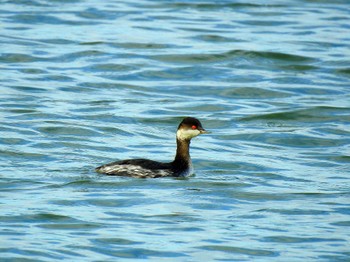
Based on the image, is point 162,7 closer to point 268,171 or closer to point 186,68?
point 186,68

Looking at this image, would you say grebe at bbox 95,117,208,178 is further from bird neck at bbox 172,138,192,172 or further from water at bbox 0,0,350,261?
water at bbox 0,0,350,261

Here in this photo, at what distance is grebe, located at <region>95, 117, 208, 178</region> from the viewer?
1495cm

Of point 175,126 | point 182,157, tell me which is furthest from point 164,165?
point 175,126

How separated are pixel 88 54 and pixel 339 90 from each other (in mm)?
5528

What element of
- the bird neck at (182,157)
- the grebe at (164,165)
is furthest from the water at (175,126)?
the bird neck at (182,157)

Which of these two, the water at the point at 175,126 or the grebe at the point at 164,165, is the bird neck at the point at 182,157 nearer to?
the grebe at the point at 164,165

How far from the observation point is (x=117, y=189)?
47.4 ft

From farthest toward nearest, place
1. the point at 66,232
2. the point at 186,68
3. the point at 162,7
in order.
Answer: the point at 162,7 < the point at 186,68 < the point at 66,232

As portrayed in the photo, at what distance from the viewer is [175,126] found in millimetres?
19469

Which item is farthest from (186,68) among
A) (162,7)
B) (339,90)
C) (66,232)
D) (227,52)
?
(66,232)

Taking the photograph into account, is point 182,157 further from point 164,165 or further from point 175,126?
point 175,126

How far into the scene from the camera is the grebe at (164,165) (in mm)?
14945

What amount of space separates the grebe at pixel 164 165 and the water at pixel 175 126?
145mm

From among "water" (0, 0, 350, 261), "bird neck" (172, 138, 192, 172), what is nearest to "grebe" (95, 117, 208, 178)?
"bird neck" (172, 138, 192, 172)
